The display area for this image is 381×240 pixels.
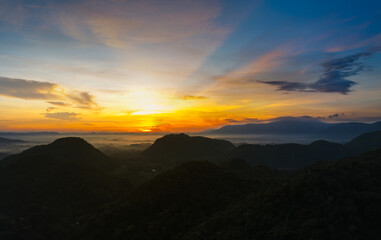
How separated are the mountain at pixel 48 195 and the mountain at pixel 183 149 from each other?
6075 centimetres

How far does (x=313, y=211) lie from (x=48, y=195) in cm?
4912

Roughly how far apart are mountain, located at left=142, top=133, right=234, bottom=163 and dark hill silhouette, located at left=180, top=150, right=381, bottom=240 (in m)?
93.0

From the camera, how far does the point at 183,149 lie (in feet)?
427

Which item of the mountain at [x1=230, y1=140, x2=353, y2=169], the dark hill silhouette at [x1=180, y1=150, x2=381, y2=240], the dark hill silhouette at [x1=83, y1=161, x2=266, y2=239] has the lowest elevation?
the mountain at [x1=230, y1=140, x2=353, y2=169]

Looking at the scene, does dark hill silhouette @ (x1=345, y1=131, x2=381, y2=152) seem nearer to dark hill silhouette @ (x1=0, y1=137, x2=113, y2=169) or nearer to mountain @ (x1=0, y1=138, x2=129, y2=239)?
dark hill silhouette @ (x1=0, y1=137, x2=113, y2=169)

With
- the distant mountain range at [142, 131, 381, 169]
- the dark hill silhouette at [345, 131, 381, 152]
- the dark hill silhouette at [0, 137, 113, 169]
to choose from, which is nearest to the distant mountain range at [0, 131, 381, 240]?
the dark hill silhouette at [0, 137, 113, 169]

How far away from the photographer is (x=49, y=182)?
170ft

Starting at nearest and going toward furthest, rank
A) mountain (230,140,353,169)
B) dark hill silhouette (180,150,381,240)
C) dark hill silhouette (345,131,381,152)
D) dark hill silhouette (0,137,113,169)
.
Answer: dark hill silhouette (180,150,381,240) < dark hill silhouette (0,137,113,169) < mountain (230,140,353,169) < dark hill silhouette (345,131,381,152)

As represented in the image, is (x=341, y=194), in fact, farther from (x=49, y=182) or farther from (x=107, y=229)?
(x=49, y=182)

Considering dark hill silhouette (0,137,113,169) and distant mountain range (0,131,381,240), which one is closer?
distant mountain range (0,131,381,240)

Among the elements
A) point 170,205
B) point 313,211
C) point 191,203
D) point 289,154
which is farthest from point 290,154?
point 313,211

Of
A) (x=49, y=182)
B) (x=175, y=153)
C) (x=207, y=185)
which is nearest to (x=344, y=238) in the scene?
(x=207, y=185)

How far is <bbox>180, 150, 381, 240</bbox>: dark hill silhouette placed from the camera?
56.8ft

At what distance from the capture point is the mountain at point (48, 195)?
34000 mm
